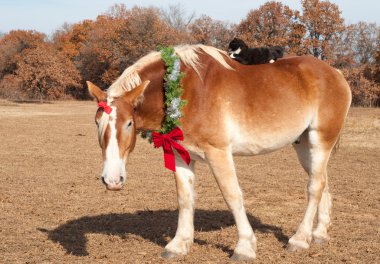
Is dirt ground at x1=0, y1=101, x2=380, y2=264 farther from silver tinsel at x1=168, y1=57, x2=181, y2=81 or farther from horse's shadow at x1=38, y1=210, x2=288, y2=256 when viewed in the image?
silver tinsel at x1=168, y1=57, x2=181, y2=81

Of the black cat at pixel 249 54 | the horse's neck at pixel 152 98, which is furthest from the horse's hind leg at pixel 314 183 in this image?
the horse's neck at pixel 152 98

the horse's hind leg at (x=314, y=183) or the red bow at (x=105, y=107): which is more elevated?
the red bow at (x=105, y=107)

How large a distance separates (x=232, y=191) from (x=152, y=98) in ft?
4.27

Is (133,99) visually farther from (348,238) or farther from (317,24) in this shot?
(317,24)

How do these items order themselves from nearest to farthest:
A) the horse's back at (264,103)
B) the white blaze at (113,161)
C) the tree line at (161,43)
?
1. the white blaze at (113,161)
2. the horse's back at (264,103)
3. the tree line at (161,43)

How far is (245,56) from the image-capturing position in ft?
18.4

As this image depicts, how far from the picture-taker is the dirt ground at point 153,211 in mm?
5355

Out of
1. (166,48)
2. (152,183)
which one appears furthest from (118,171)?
(152,183)

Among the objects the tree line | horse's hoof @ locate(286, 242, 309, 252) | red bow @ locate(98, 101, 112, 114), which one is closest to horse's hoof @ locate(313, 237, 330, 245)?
horse's hoof @ locate(286, 242, 309, 252)

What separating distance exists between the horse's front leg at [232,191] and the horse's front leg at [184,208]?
1.89ft

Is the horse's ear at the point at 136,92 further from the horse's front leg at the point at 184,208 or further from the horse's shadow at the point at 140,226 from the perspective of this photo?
the horse's shadow at the point at 140,226

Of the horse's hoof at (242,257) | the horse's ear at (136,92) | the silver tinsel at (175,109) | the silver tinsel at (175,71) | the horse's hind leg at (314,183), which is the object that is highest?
the silver tinsel at (175,71)

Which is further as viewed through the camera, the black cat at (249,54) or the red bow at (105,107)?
the black cat at (249,54)

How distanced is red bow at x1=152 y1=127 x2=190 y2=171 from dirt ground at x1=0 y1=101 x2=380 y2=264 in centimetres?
112
